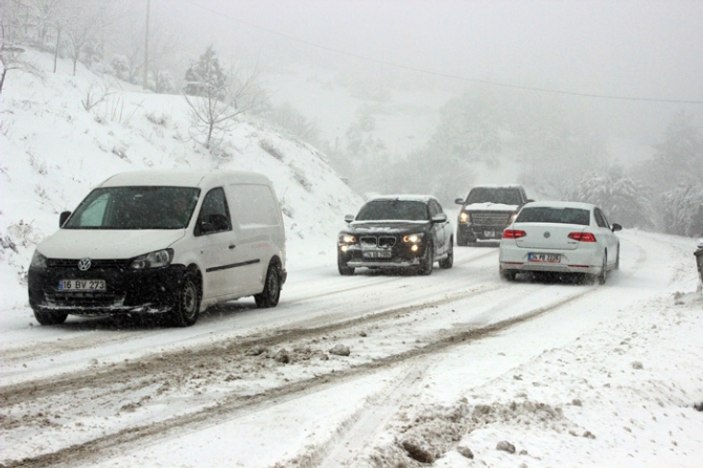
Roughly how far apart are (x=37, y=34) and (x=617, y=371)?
68.9 metres

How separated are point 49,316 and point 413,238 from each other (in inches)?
368

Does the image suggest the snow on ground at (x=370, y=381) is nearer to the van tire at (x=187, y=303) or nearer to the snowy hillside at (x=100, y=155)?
the van tire at (x=187, y=303)

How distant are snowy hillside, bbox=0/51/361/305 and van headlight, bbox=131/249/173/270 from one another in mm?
3918

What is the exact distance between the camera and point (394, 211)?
19.3m

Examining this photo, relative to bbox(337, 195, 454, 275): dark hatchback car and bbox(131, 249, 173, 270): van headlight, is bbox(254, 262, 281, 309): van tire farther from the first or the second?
bbox(337, 195, 454, 275): dark hatchback car

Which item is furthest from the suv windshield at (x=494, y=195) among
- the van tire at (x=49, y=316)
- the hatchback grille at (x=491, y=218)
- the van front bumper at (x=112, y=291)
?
the van tire at (x=49, y=316)

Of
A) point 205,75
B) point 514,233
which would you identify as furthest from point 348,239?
point 205,75

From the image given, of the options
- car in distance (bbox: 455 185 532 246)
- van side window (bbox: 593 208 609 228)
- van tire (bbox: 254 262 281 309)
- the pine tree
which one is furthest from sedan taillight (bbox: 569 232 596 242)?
the pine tree

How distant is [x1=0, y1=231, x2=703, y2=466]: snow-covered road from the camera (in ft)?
15.7

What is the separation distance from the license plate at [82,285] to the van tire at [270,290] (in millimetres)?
2983

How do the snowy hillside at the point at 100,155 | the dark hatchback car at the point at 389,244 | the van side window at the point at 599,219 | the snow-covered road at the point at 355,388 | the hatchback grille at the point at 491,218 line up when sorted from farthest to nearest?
the hatchback grille at the point at 491,218, the snowy hillside at the point at 100,155, the dark hatchback car at the point at 389,244, the van side window at the point at 599,219, the snow-covered road at the point at 355,388

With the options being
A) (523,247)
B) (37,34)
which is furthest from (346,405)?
(37,34)

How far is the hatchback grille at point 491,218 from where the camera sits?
28.8 metres

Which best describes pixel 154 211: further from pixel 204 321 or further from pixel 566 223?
pixel 566 223
